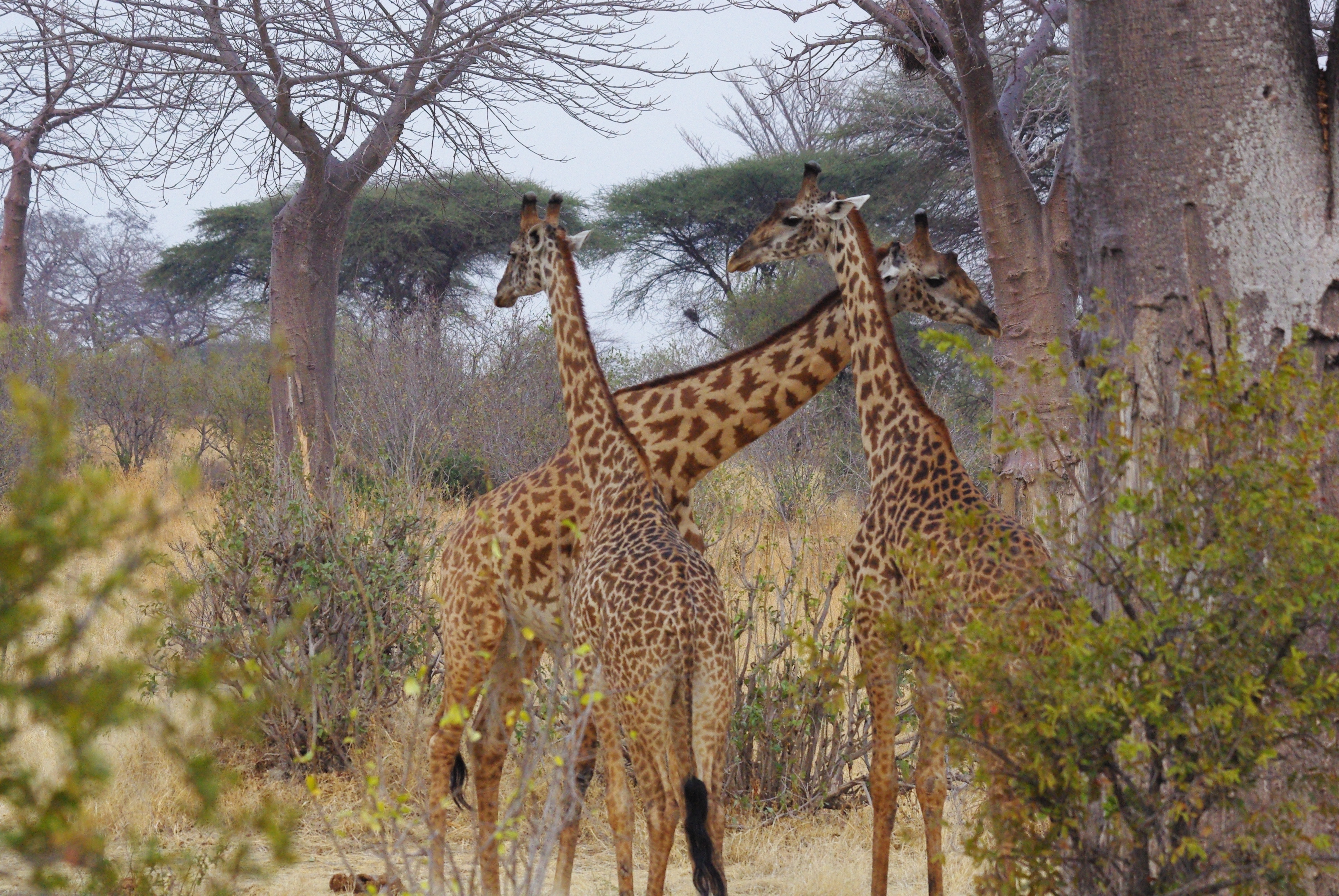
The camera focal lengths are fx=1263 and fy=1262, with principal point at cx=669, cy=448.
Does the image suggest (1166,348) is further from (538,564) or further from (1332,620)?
(538,564)

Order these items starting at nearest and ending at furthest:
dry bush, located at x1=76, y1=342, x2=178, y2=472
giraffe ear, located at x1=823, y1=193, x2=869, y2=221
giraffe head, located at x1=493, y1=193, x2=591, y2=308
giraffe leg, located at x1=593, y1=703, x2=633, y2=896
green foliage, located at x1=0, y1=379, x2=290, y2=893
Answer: green foliage, located at x1=0, y1=379, x2=290, y2=893 < giraffe leg, located at x1=593, y1=703, x2=633, y2=896 < giraffe ear, located at x1=823, y1=193, x2=869, y2=221 < giraffe head, located at x1=493, y1=193, x2=591, y2=308 < dry bush, located at x1=76, y1=342, x2=178, y2=472

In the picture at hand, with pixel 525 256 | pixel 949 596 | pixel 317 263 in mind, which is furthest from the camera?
pixel 317 263

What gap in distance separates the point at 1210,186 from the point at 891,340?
3.36 feet

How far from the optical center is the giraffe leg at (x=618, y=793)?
3.36m

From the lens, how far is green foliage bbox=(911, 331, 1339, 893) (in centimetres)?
215

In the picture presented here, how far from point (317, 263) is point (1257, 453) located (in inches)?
355

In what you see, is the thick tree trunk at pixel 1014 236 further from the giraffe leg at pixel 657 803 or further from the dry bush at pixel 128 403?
the dry bush at pixel 128 403

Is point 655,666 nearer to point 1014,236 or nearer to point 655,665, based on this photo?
point 655,665

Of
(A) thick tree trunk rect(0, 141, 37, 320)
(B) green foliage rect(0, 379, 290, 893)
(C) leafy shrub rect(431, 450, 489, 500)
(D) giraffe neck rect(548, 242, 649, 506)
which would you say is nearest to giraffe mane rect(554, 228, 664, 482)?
(D) giraffe neck rect(548, 242, 649, 506)

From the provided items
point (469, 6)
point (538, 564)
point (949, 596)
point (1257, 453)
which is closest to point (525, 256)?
point (538, 564)

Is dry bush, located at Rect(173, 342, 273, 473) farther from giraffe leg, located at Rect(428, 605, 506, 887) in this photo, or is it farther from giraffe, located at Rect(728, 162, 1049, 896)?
giraffe, located at Rect(728, 162, 1049, 896)

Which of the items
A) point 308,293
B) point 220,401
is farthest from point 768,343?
point 220,401

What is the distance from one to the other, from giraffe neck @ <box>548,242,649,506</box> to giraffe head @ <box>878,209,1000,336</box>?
1.00 m

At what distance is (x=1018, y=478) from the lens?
20.8ft
